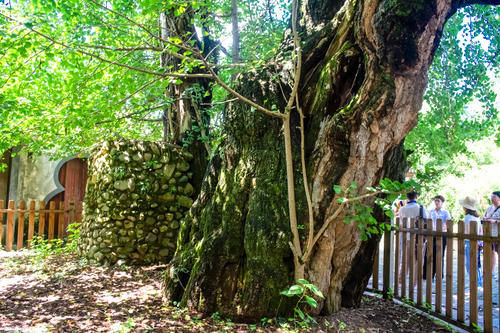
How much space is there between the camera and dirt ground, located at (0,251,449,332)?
3.87 metres

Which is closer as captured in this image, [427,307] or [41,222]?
[427,307]

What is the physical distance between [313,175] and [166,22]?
5.16m

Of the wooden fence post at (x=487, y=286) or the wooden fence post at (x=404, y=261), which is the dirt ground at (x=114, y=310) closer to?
the wooden fence post at (x=404, y=261)

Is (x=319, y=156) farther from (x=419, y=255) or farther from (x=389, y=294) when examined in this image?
(x=389, y=294)

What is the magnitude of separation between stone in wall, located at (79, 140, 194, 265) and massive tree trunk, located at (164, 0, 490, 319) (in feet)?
6.99

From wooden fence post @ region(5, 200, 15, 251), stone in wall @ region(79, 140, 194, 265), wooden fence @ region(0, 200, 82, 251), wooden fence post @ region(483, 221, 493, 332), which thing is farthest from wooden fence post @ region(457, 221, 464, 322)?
wooden fence post @ region(5, 200, 15, 251)

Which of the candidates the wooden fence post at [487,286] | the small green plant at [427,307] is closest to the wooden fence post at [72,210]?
the small green plant at [427,307]

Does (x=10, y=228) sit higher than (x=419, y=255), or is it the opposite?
Result: (x=419, y=255)

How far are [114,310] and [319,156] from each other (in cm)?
303

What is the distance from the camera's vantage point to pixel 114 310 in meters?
4.37

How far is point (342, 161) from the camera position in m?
4.21

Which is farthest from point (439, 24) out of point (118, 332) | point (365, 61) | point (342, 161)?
point (118, 332)

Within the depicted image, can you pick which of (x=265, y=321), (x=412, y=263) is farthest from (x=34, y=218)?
(x=412, y=263)

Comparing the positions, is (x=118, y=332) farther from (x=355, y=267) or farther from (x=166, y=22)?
(x=166, y=22)
